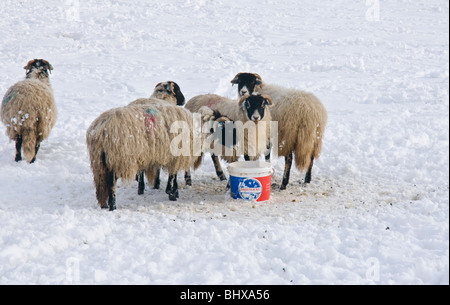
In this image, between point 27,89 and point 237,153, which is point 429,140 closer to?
point 237,153

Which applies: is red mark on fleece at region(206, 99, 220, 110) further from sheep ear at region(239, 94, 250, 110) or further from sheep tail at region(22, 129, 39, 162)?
sheep tail at region(22, 129, 39, 162)

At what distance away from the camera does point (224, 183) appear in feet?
24.1

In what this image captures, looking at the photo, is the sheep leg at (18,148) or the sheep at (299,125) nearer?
the sheep at (299,125)

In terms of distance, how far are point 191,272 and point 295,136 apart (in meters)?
3.52

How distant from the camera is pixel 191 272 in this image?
3832 millimetres

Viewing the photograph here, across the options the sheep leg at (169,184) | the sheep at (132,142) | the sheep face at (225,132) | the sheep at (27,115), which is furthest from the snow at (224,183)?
the sheep face at (225,132)


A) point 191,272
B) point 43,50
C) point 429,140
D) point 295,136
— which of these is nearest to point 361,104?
point 429,140

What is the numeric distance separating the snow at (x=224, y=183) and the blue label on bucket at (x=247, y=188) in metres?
0.20

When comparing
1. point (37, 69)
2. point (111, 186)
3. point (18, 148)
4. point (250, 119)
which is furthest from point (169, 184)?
point (37, 69)

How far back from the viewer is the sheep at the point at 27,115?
24.7 feet

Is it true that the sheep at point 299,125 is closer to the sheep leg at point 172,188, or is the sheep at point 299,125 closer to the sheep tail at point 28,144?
the sheep leg at point 172,188

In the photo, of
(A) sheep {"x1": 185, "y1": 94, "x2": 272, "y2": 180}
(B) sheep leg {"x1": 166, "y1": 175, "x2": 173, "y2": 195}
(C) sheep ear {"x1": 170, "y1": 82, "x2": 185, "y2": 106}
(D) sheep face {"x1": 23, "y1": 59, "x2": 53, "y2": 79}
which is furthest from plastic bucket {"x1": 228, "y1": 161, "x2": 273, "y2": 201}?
(D) sheep face {"x1": 23, "y1": 59, "x2": 53, "y2": 79}

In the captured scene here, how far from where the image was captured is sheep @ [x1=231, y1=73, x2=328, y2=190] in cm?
671

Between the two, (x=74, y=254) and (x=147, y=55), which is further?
(x=147, y=55)
